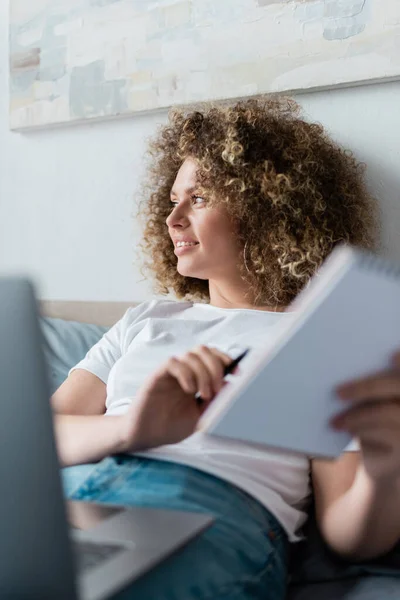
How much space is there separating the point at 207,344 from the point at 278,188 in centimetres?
33

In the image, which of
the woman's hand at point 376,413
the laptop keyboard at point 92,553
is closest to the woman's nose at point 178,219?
the woman's hand at point 376,413

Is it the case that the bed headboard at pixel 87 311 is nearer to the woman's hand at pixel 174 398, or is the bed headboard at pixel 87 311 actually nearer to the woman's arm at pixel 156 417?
the woman's arm at pixel 156 417

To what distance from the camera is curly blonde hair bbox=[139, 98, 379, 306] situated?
1.31 metres

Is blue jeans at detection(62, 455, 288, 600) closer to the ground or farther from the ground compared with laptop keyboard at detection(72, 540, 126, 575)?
closer to the ground

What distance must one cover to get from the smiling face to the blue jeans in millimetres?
423

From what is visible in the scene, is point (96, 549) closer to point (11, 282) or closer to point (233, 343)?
point (11, 282)

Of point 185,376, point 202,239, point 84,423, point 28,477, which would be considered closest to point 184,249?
point 202,239

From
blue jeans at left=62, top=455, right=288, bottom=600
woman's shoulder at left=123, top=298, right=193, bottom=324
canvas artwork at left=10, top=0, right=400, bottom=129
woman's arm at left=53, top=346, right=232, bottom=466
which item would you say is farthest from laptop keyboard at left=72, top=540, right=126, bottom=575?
canvas artwork at left=10, top=0, right=400, bottom=129

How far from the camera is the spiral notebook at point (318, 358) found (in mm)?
601

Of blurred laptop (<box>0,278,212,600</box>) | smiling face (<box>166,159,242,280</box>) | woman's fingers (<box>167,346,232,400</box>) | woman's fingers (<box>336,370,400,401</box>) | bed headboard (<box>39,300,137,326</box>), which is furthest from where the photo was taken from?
bed headboard (<box>39,300,137,326</box>)

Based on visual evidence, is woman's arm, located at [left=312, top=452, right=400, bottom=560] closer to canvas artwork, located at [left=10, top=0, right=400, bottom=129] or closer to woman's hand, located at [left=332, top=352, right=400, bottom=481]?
woman's hand, located at [left=332, top=352, right=400, bottom=481]

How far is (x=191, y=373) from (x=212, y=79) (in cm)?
96

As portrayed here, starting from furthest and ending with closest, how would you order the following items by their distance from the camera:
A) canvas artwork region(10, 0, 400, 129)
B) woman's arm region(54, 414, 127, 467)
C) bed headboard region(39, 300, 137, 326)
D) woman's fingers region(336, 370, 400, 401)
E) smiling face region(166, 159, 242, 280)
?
bed headboard region(39, 300, 137, 326), canvas artwork region(10, 0, 400, 129), smiling face region(166, 159, 242, 280), woman's arm region(54, 414, 127, 467), woman's fingers region(336, 370, 400, 401)

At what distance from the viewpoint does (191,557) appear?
2.38ft
